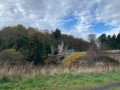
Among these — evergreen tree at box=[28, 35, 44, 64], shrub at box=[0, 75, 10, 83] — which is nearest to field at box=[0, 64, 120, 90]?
shrub at box=[0, 75, 10, 83]

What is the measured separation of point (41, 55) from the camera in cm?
3747

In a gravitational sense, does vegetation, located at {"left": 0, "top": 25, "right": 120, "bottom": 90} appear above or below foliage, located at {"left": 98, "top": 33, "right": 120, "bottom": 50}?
below

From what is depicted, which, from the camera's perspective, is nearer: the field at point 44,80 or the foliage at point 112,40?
the field at point 44,80

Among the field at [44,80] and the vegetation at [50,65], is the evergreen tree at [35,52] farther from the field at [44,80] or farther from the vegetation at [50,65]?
the field at [44,80]

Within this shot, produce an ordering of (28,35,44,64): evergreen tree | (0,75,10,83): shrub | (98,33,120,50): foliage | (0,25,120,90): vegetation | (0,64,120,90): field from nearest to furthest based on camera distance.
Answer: (0,64,120,90): field
(0,25,120,90): vegetation
(0,75,10,83): shrub
(28,35,44,64): evergreen tree
(98,33,120,50): foliage

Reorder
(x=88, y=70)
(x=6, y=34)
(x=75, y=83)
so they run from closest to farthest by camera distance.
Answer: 1. (x=75, y=83)
2. (x=88, y=70)
3. (x=6, y=34)

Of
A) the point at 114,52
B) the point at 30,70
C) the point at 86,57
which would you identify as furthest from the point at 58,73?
the point at 114,52

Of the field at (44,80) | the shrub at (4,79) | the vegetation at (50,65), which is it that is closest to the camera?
the field at (44,80)

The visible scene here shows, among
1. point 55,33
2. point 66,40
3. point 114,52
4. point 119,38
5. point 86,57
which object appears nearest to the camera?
point 86,57

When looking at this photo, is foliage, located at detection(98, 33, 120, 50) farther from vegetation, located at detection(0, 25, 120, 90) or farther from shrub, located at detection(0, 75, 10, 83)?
shrub, located at detection(0, 75, 10, 83)

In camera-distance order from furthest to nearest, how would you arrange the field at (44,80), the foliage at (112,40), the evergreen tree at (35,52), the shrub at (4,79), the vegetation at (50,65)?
the foliage at (112,40) → the evergreen tree at (35,52) → the shrub at (4,79) → the vegetation at (50,65) → the field at (44,80)

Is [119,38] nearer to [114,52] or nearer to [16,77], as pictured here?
[114,52]

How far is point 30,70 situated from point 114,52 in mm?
26895

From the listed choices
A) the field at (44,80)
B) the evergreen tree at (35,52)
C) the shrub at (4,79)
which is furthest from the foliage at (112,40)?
the shrub at (4,79)
